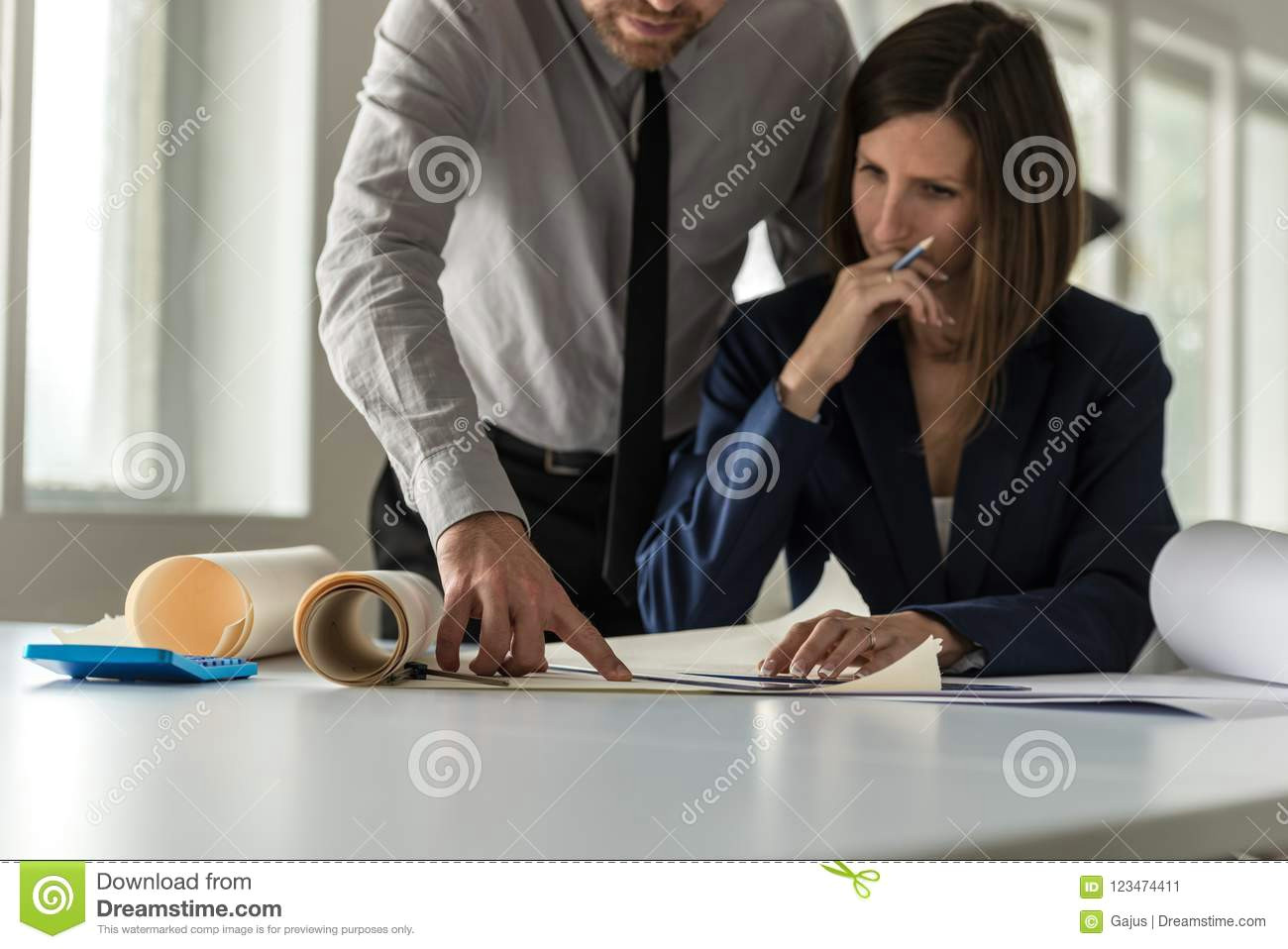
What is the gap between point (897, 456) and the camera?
1.29 metres

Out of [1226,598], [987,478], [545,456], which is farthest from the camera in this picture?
[545,456]

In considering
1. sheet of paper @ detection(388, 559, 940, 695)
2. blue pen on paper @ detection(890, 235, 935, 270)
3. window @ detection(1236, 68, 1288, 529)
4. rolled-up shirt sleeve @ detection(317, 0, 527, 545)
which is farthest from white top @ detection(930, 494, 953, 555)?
window @ detection(1236, 68, 1288, 529)

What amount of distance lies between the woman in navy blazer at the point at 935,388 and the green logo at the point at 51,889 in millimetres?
876

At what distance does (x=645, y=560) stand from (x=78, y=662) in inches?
24.3

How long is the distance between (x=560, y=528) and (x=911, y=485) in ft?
1.53

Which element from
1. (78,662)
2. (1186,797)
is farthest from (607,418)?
(1186,797)

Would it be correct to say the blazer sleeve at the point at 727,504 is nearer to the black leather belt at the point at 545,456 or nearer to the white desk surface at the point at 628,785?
the black leather belt at the point at 545,456

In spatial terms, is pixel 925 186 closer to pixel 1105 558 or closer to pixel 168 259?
pixel 1105 558

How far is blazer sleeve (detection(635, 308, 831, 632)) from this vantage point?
1.22m

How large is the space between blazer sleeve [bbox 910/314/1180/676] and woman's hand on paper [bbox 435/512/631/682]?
304mm

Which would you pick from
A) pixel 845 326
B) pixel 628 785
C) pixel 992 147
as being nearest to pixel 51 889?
pixel 628 785

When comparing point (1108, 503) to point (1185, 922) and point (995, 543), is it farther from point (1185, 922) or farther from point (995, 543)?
point (1185, 922)

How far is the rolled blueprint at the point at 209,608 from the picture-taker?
947 millimetres

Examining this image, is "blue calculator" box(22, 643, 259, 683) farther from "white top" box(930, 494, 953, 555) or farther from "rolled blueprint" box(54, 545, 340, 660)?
"white top" box(930, 494, 953, 555)
